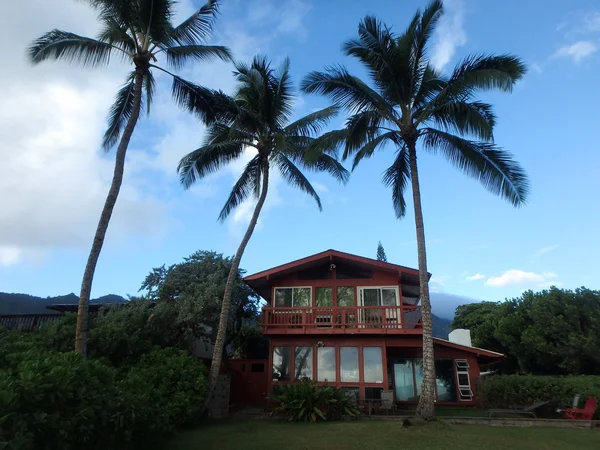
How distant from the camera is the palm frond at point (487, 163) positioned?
13.2 metres

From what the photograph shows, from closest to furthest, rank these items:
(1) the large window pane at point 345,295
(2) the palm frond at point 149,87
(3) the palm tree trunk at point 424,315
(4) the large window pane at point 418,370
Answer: (3) the palm tree trunk at point 424,315
(2) the palm frond at point 149,87
(1) the large window pane at point 345,295
(4) the large window pane at point 418,370

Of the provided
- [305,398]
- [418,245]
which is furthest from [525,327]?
[305,398]

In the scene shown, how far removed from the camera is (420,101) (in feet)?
45.2

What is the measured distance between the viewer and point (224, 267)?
18562 millimetres

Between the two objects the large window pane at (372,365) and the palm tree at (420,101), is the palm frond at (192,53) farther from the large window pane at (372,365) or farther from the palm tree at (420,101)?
the large window pane at (372,365)

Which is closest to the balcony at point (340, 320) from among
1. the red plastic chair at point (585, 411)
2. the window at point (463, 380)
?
the window at point (463, 380)

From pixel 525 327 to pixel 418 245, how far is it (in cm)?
1669

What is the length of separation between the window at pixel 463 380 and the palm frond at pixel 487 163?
9210 mm

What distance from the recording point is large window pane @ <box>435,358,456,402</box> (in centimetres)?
1836

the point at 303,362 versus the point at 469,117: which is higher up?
the point at 469,117

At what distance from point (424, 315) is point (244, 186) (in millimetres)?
9915

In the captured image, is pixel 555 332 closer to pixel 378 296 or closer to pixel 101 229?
pixel 378 296

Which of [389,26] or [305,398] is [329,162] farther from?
[305,398]

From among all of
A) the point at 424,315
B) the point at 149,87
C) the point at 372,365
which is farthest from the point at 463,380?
the point at 149,87
